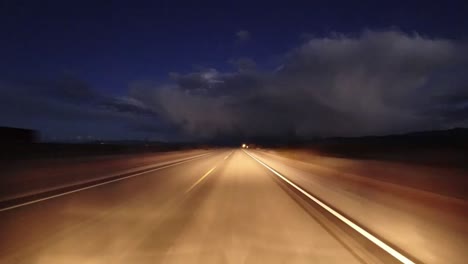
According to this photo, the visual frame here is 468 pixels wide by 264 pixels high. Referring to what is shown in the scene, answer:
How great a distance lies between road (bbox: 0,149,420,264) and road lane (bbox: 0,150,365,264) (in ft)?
0.05

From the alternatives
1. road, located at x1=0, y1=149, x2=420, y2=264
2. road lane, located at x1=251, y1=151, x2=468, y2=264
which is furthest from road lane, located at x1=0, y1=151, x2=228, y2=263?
road lane, located at x1=251, y1=151, x2=468, y2=264

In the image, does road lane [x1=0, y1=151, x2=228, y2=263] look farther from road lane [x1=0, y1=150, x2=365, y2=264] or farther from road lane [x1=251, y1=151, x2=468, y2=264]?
road lane [x1=251, y1=151, x2=468, y2=264]

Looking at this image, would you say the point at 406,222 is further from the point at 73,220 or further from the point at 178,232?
the point at 73,220

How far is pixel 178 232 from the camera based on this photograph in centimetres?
1011

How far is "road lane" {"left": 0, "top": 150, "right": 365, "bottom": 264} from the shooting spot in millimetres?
7867

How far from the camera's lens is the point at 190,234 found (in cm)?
989

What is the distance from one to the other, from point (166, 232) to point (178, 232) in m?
0.22

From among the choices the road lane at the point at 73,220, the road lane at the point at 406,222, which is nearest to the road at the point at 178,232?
the road lane at the point at 73,220

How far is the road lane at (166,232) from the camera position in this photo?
25.8 ft

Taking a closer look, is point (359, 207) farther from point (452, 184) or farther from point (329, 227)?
point (329, 227)

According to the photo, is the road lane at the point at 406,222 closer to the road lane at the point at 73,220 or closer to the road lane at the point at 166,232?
the road lane at the point at 166,232

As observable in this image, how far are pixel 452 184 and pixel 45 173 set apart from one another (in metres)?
17.9

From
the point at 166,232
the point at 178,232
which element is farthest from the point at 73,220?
the point at 178,232

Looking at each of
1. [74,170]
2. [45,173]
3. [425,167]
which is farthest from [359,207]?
[74,170]
